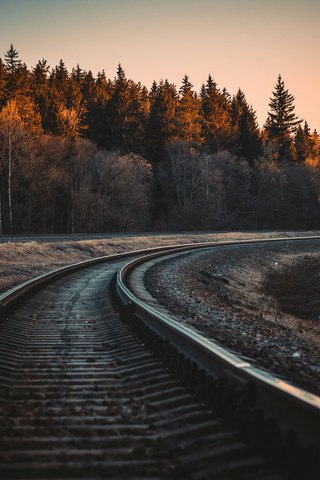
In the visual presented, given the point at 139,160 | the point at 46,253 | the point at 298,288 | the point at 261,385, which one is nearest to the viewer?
the point at 261,385

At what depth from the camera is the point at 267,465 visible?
2.50 m

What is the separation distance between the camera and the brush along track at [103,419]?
99.7 inches

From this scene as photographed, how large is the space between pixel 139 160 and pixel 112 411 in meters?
50.5

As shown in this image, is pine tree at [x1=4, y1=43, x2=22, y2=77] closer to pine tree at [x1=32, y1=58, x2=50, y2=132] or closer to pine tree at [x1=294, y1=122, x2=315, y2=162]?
pine tree at [x1=32, y1=58, x2=50, y2=132]

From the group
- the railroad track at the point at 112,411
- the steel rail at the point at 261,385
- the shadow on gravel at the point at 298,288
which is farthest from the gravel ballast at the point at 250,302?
the railroad track at the point at 112,411

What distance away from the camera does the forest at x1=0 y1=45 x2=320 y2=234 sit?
150ft

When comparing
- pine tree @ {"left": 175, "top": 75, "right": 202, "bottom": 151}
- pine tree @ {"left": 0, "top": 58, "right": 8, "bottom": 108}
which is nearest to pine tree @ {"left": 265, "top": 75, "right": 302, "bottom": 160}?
pine tree @ {"left": 175, "top": 75, "right": 202, "bottom": 151}

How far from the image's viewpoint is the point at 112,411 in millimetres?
3406

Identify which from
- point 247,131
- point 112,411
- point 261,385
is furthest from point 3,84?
point 261,385

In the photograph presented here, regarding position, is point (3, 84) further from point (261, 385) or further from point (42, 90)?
point (261, 385)

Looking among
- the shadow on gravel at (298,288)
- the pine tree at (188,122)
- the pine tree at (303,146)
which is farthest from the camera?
the pine tree at (303,146)

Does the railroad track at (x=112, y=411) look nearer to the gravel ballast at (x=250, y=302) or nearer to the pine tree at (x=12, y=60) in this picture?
the gravel ballast at (x=250, y=302)

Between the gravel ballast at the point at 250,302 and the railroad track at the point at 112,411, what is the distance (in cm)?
142

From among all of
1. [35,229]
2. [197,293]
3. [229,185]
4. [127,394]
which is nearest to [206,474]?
[127,394]
